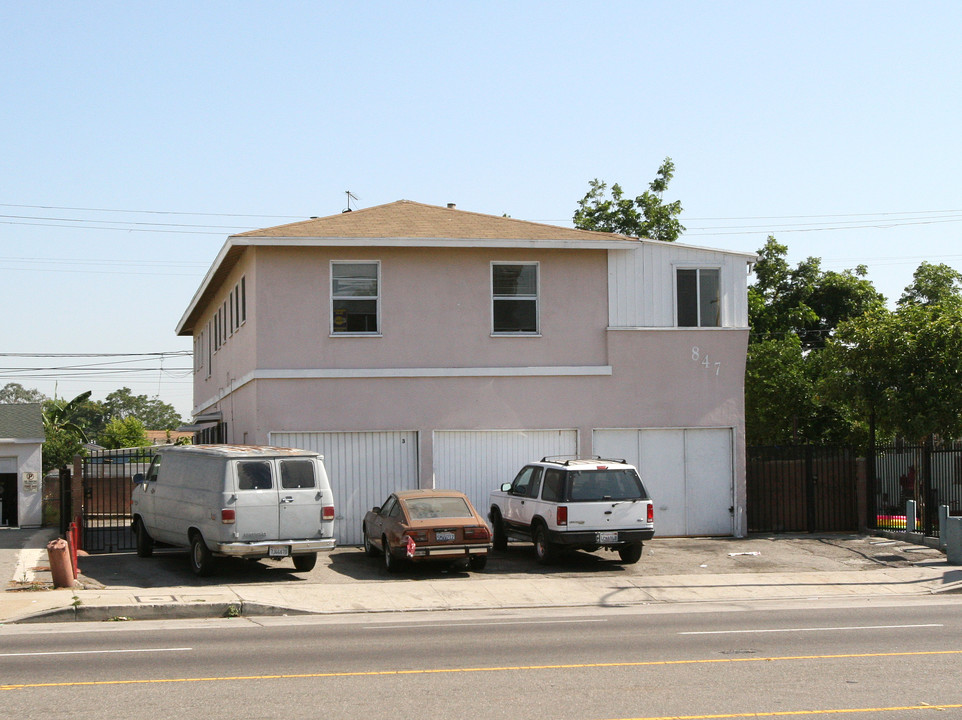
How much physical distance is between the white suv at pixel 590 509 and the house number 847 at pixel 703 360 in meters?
5.23

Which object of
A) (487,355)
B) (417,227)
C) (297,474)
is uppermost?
(417,227)

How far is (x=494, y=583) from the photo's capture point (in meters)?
18.0

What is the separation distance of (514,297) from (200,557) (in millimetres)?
9107

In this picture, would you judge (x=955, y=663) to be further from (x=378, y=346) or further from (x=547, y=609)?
(x=378, y=346)

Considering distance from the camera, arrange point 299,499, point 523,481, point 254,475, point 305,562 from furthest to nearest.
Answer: point 523,481 < point 305,562 < point 299,499 < point 254,475

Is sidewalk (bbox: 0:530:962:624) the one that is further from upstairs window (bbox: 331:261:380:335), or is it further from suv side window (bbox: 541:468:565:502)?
upstairs window (bbox: 331:261:380:335)

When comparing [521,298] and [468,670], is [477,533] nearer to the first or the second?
[521,298]

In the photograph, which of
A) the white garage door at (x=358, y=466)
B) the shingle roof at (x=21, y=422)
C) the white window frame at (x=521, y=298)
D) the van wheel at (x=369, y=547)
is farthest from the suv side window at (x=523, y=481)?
the shingle roof at (x=21, y=422)

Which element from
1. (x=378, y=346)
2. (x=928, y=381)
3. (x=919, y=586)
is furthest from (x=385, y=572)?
(x=928, y=381)

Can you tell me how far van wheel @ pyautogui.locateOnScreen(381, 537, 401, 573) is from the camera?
19.0 metres

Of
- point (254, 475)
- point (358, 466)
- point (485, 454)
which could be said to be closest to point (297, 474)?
point (254, 475)

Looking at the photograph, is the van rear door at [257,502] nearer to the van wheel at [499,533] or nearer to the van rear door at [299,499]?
the van rear door at [299,499]

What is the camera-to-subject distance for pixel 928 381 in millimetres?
25578

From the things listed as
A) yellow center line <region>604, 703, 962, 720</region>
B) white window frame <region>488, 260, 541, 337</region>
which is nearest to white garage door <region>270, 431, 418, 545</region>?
white window frame <region>488, 260, 541, 337</region>
